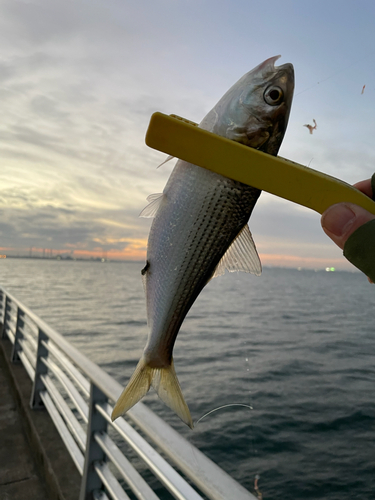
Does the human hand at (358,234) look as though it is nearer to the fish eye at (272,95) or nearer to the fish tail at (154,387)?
the fish eye at (272,95)

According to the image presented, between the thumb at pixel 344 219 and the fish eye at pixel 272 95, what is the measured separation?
0.42 m

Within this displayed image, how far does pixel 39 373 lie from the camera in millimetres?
5199

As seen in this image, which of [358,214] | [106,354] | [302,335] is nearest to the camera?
[358,214]

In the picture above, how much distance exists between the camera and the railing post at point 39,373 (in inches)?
203

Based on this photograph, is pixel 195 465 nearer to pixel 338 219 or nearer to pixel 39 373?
pixel 338 219

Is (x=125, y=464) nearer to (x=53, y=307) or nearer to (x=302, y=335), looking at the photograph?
(x=302, y=335)

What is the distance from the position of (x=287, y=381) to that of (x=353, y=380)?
3170 mm

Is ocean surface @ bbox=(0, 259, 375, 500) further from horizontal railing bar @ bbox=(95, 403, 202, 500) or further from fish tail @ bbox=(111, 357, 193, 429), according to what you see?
horizontal railing bar @ bbox=(95, 403, 202, 500)

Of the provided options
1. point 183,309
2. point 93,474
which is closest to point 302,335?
point 93,474

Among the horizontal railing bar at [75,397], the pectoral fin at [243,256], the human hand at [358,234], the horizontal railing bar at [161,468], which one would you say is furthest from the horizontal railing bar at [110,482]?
the human hand at [358,234]

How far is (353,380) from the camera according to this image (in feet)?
50.9

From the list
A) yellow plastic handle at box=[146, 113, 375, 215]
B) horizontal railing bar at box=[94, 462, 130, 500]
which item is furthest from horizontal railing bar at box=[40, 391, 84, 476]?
yellow plastic handle at box=[146, 113, 375, 215]

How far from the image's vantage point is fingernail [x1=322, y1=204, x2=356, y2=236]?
0.80 metres

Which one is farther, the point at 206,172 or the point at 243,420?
the point at 243,420
